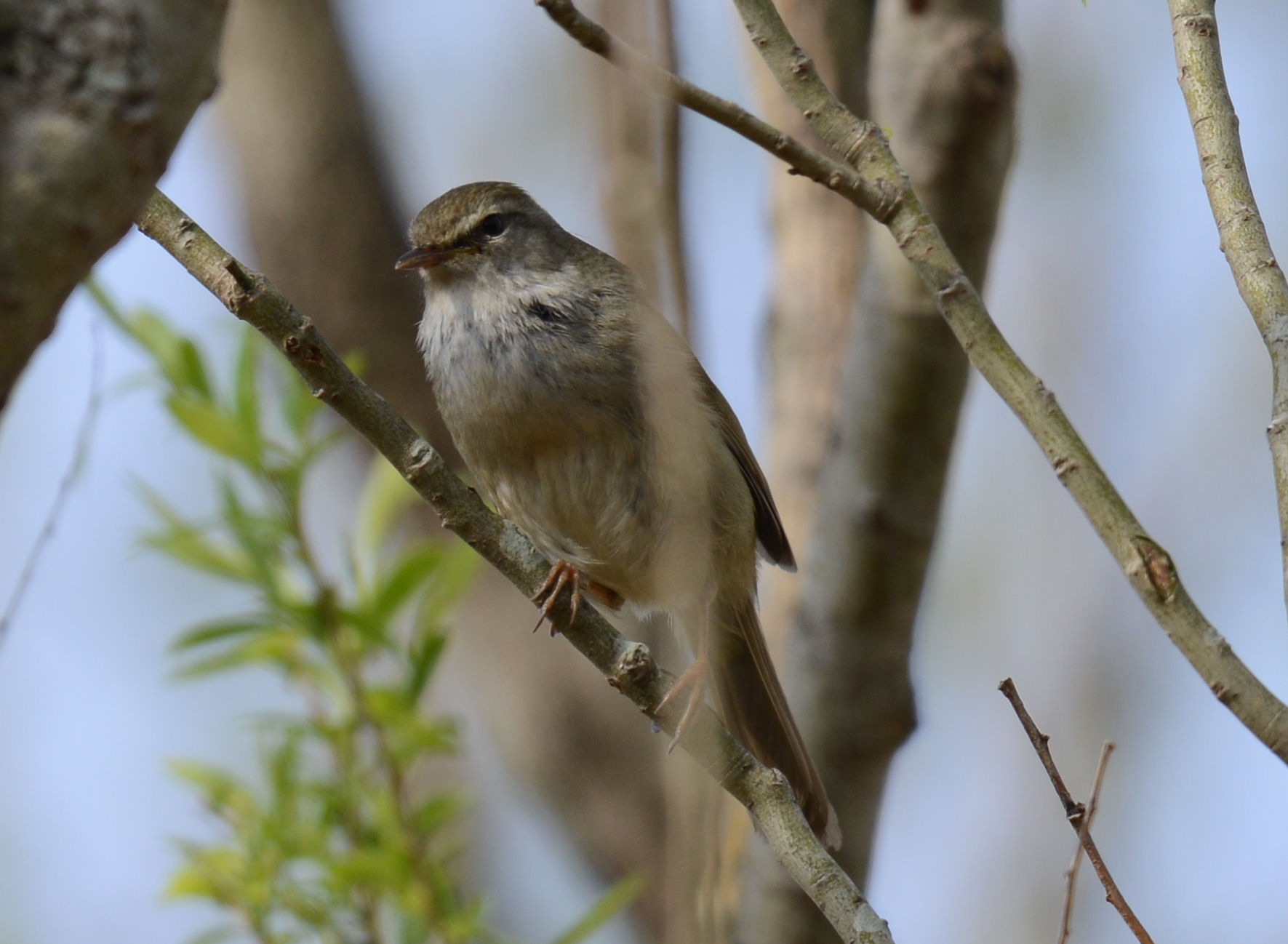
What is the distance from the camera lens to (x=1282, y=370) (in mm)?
1830

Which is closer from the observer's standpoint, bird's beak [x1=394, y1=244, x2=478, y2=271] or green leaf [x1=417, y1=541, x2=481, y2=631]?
green leaf [x1=417, y1=541, x2=481, y2=631]

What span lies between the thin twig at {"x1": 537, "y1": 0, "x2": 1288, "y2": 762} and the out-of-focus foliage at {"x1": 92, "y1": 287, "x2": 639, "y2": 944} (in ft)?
5.14

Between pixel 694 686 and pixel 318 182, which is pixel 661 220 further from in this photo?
pixel 318 182

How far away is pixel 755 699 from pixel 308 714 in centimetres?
148

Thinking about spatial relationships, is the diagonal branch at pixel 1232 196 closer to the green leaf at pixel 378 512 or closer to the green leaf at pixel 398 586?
the green leaf at pixel 398 586

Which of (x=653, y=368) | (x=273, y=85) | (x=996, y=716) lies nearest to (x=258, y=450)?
(x=653, y=368)

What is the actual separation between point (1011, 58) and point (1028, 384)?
63.5 inches

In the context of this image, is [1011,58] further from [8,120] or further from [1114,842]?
[1114,842]

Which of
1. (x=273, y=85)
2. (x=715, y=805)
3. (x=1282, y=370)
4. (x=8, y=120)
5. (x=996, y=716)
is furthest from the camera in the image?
(x=996, y=716)

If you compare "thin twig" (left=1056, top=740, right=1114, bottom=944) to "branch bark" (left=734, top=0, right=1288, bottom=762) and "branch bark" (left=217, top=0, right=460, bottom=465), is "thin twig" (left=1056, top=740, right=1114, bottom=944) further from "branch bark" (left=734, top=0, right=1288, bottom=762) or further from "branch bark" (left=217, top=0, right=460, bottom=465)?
"branch bark" (left=217, top=0, right=460, bottom=465)

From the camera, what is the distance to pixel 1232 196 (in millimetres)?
1951

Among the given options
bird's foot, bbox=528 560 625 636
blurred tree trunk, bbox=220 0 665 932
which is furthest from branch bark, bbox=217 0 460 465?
bird's foot, bbox=528 560 625 636

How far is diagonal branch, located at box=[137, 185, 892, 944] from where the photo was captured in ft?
6.88

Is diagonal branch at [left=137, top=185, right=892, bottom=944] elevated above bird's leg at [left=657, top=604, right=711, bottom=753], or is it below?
below
